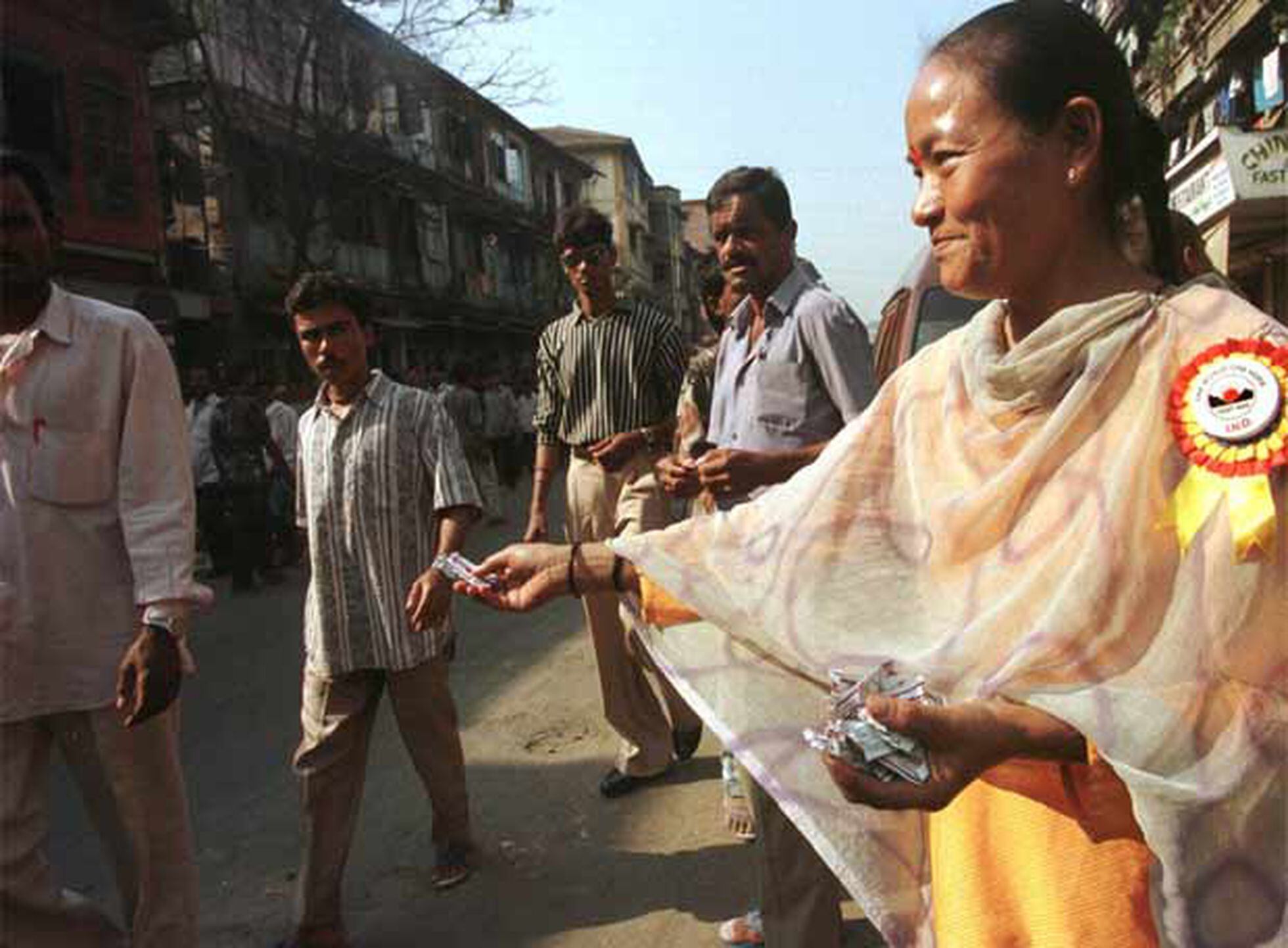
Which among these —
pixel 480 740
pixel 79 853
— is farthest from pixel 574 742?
pixel 79 853

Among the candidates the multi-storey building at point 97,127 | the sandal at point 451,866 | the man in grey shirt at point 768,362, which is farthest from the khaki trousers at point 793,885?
the multi-storey building at point 97,127

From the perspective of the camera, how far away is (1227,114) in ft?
41.9

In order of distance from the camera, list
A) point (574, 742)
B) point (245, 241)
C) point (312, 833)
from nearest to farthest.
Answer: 1. point (312, 833)
2. point (574, 742)
3. point (245, 241)

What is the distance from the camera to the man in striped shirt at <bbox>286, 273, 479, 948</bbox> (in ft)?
9.71

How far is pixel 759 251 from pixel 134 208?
15.9m

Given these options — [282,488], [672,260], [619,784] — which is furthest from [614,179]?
[619,784]

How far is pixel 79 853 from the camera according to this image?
11.9 feet

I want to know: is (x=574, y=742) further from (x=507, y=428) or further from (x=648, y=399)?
(x=507, y=428)

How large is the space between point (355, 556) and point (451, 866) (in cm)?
106

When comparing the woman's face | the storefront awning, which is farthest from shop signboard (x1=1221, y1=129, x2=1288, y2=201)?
the woman's face

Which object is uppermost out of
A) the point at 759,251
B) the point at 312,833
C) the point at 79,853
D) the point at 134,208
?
the point at 134,208

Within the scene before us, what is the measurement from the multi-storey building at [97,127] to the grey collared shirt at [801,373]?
12.3 metres

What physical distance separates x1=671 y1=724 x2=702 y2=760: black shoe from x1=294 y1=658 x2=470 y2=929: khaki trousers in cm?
115

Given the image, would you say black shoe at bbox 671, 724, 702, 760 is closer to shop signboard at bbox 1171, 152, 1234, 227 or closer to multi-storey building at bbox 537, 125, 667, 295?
shop signboard at bbox 1171, 152, 1234, 227
